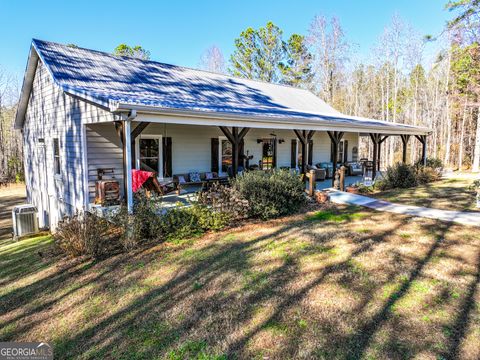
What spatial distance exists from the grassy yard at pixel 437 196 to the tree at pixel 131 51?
2268cm

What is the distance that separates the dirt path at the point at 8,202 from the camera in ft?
37.2

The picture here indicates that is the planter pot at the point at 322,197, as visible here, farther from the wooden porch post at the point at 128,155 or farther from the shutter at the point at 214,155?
the wooden porch post at the point at 128,155

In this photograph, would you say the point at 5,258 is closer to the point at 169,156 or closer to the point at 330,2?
the point at 169,156

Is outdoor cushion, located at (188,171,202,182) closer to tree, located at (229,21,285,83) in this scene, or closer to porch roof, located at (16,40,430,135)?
porch roof, located at (16,40,430,135)

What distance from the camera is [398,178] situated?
12.4 metres

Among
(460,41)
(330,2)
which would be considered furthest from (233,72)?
(460,41)

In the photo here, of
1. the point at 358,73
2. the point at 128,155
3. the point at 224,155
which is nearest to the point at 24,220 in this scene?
the point at 128,155

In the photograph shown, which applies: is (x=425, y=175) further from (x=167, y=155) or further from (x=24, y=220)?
(x=24, y=220)

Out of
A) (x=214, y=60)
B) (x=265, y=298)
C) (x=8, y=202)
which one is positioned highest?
(x=214, y=60)

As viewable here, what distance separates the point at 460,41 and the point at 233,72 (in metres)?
16.8

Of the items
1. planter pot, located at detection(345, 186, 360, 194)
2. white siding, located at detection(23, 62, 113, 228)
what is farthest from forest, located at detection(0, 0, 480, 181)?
planter pot, located at detection(345, 186, 360, 194)

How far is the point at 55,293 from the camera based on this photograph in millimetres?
4855

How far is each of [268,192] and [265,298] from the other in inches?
152

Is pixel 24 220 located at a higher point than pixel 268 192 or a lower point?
lower
